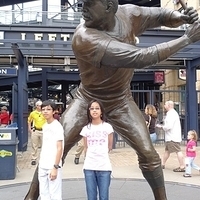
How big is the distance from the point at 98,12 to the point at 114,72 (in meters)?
0.61

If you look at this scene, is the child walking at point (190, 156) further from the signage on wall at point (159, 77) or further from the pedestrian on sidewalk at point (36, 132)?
the signage on wall at point (159, 77)

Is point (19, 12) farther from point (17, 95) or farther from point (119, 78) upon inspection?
point (119, 78)

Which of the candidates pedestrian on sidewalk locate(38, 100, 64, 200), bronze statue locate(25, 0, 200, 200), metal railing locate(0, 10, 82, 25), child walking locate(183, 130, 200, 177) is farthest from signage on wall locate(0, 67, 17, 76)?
pedestrian on sidewalk locate(38, 100, 64, 200)

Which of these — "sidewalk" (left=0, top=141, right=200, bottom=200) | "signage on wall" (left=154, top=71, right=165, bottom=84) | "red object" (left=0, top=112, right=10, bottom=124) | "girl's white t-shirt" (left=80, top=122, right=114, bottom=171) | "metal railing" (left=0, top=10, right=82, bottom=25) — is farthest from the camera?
"signage on wall" (left=154, top=71, right=165, bottom=84)

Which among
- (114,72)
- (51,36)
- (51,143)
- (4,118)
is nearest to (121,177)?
(51,143)

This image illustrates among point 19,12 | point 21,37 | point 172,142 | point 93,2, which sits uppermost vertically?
point 19,12

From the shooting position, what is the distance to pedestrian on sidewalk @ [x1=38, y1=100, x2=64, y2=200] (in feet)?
11.7

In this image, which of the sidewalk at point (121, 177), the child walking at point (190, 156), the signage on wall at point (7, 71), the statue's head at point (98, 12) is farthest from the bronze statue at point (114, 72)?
the signage on wall at point (7, 71)

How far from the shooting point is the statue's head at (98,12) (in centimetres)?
332

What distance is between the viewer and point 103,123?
12.6 ft

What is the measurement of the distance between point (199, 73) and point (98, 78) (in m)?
12.7

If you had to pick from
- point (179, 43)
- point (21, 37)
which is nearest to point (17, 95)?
point (21, 37)

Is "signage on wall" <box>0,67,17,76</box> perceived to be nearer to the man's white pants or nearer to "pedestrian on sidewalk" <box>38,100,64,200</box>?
"pedestrian on sidewalk" <box>38,100,64,200</box>

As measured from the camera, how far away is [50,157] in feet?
11.8
